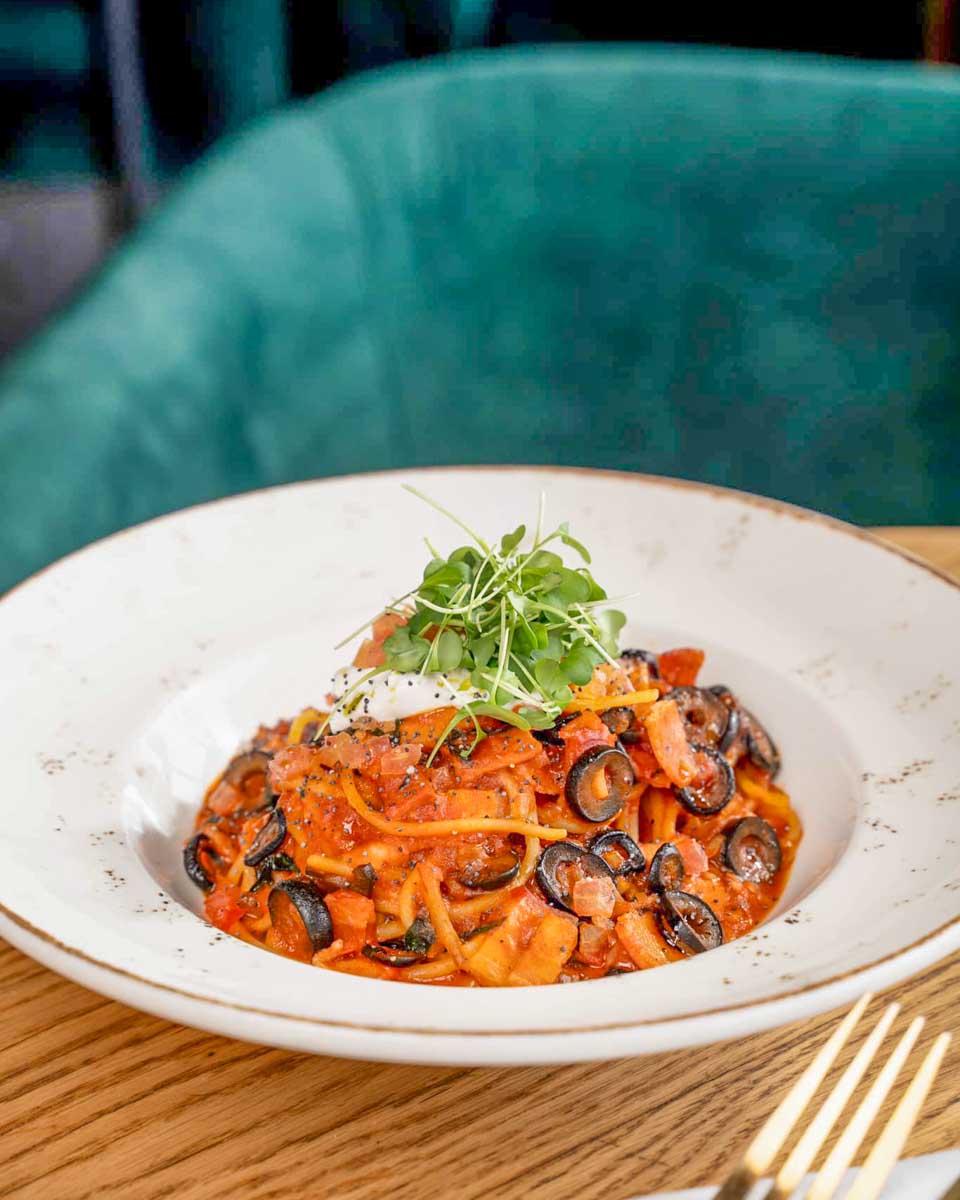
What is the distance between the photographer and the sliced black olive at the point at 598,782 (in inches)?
76.1

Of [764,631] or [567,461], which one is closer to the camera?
[764,631]

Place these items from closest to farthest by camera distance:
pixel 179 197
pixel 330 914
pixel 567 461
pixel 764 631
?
pixel 330 914 < pixel 764 631 < pixel 179 197 < pixel 567 461

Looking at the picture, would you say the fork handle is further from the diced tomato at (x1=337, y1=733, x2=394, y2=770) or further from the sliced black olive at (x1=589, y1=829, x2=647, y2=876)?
the diced tomato at (x1=337, y1=733, x2=394, y2=770)

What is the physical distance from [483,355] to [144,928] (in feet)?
12.3

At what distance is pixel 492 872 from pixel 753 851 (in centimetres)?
48

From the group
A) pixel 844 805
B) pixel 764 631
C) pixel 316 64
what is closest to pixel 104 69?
pixel 316 64

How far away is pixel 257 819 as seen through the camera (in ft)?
6.97

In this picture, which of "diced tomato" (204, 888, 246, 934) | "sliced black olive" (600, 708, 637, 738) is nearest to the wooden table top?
"diced tomato" (204, 888, 246, 934)

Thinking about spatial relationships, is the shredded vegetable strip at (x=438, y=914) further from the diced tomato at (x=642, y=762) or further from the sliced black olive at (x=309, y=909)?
the diced tomato at (x=642, y=762)

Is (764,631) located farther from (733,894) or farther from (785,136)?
(785,136)

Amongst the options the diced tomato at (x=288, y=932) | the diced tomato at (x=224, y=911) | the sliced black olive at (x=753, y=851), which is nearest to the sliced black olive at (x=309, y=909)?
the diced tomato at (x=288, y=932)

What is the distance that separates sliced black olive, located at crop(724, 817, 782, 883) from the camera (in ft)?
6.79

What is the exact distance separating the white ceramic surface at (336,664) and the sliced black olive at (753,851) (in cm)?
5

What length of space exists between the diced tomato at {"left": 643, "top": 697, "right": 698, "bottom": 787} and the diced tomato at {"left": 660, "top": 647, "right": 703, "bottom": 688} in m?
0.29
